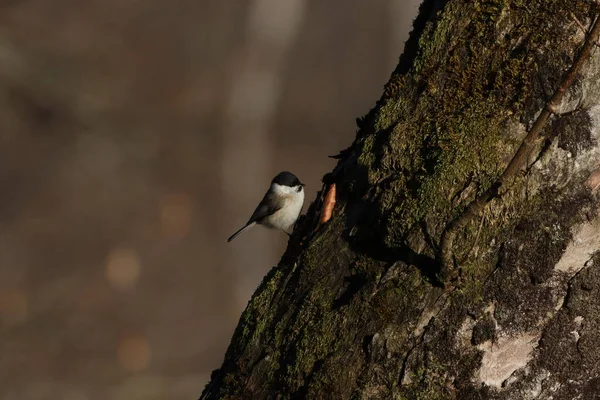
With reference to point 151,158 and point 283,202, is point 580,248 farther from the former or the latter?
point 151,158

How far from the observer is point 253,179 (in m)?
10.6

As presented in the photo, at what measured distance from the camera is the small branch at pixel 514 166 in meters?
1.91

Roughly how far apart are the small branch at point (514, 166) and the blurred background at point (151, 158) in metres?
8.12

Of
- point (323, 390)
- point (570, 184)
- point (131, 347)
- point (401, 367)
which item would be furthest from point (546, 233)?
point (131, 347)

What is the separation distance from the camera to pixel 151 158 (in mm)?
10125

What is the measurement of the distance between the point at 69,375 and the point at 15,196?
2.38 meters

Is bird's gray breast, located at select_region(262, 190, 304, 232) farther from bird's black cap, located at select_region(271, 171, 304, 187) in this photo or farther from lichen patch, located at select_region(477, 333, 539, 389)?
lichen patch, located at select_region(477, 333, 539, 389)

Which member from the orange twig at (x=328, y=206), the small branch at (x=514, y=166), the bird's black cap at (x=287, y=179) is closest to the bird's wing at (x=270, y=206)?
the bird's black cap at (x=287, y=179)

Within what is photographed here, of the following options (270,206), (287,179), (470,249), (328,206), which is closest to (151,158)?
(270,206)

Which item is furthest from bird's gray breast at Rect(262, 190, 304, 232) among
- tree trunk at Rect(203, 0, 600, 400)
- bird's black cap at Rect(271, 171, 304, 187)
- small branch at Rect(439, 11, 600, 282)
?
small branch at Rect(439, 11, 600, 282)

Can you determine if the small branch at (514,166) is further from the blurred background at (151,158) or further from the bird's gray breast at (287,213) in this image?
the blurred background at (151,158)

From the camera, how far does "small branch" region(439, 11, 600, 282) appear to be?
6.26 ft

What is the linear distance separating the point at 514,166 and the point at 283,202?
14.0 ft

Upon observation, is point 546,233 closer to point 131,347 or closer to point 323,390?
point 323,390
